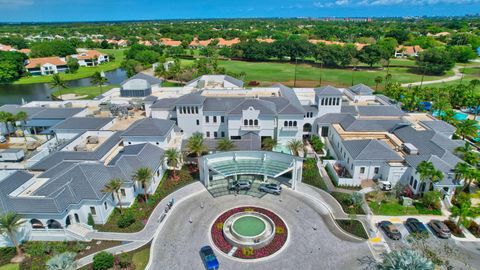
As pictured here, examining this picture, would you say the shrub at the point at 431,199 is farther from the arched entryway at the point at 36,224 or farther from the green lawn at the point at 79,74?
the green lawn at the point at 79,74

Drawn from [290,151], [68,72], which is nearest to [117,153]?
[290,151]

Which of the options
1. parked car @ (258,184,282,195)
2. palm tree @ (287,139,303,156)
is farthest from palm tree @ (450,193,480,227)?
palm tree @ (287,139,303,156)

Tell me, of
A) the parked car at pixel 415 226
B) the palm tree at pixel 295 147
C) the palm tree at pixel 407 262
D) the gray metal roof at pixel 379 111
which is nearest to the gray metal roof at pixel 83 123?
the palm tree at pixel 295 147

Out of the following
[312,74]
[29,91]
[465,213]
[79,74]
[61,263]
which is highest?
[312,74]

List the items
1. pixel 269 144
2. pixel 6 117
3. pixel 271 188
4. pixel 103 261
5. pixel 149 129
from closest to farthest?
pixel 103 261 < pixel 271 188 < pixel 149 129 < pixel 269 144 < pixel 6 117

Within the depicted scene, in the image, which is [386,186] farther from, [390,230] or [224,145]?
[224,145]

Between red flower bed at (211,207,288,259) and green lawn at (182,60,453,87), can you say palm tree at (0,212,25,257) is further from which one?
green lawn at (182,60,453,87)

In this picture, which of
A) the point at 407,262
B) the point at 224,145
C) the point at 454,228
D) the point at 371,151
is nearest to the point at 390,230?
the point at 454,228
